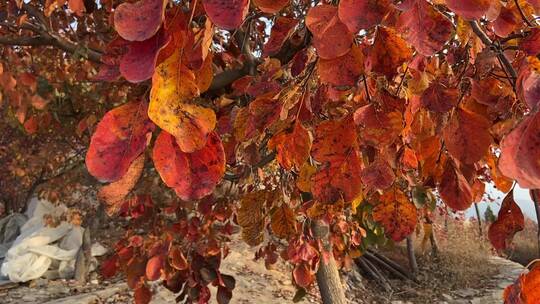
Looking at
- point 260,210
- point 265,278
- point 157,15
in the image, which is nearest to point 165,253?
point 260,210

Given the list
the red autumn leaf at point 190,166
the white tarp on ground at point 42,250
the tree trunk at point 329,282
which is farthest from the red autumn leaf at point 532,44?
the white tarp on ground at point 42,250

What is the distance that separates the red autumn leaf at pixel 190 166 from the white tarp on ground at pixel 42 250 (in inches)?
289

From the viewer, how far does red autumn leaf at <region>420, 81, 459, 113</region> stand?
0.78m

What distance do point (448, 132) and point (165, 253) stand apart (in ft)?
5.66

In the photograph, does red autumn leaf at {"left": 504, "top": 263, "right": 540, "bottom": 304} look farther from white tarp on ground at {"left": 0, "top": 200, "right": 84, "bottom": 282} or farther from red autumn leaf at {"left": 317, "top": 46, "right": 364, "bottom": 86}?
white tarp on ground at {"left": 0, "top": 200, "right": 84, "bottom": 282}

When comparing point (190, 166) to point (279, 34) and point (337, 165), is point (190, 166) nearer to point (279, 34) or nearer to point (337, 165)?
point (337, 165)

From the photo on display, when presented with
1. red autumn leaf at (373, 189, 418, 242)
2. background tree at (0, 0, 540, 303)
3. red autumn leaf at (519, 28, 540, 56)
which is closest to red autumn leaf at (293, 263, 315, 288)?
background tree at (0, 0, 540, 303)

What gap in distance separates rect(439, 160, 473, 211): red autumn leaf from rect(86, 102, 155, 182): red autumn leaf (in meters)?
0.57

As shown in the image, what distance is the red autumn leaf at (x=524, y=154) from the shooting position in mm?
399

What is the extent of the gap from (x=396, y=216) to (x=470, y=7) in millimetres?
559

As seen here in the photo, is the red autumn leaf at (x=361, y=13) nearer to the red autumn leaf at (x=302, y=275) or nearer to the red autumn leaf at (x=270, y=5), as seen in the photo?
the red autumn leaf at (x=270, y=5)

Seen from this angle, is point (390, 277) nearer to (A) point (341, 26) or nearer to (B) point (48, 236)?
(B) point (48, 236)

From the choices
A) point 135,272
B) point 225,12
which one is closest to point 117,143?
point 225,12

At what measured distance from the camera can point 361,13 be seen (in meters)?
0.59
